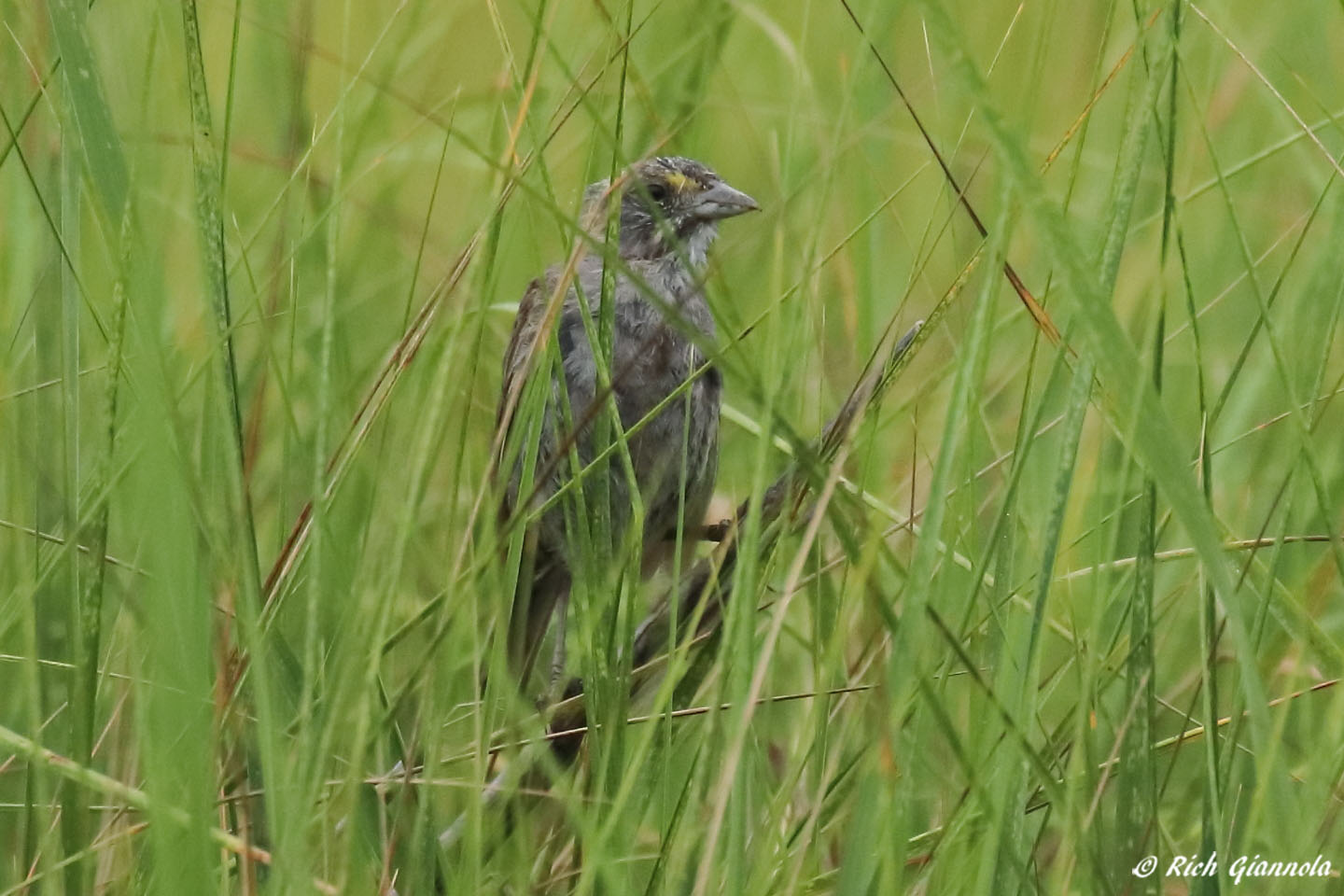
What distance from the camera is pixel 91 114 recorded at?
1.31 m

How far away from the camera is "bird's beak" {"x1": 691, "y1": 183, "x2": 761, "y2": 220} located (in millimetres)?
3367

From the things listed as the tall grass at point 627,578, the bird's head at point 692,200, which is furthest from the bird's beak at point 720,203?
the tall grass at point 627,578

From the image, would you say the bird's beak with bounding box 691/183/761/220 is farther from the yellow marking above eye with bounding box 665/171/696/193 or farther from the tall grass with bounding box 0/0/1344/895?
the tall grass with bounding box 0/0/1344/895

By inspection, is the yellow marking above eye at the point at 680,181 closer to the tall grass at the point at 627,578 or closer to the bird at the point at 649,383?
the bird at the point at 649,383

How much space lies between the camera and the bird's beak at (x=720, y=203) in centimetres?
337

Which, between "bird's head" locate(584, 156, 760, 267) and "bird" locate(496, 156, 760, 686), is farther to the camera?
"bird's head" locate(584, 156, 760, 267)

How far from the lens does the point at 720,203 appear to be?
11.1 ft

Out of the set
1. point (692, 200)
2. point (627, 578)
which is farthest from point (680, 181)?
point (627, 578)

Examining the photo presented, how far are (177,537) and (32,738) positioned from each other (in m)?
0.51

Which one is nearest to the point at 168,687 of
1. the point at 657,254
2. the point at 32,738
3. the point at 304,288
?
the point at 32,738

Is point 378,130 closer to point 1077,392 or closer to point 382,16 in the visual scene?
point 382,16

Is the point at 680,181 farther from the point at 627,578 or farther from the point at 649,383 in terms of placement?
the point at 627,578

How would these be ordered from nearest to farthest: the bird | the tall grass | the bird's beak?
the tall grass < the bird < the bird's beak

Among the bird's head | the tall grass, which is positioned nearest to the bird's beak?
the bird's head
